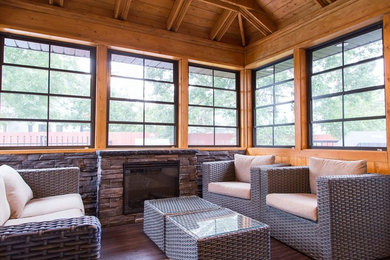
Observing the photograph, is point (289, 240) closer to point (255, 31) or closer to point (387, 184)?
point (387, 184)

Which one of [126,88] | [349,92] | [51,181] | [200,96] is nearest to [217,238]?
[51,181]

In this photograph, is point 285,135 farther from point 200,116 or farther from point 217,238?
point 217,238

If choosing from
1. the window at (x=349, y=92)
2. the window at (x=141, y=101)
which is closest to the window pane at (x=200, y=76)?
the window at (x=141, y=101)

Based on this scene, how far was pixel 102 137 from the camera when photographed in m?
3.59

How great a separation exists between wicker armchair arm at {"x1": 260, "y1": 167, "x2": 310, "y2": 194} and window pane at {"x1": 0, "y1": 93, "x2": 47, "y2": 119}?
292 cm

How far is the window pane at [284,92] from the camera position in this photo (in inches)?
158

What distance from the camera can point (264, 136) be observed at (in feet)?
14.8

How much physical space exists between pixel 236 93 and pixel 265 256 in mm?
3358

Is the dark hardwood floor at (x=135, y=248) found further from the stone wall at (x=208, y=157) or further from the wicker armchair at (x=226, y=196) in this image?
the stone wall at (x=208, y=157)

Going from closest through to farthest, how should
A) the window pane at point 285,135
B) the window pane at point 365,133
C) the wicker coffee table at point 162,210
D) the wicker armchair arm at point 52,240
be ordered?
the wicker armchair arm at point 52,240 → the wicker coffee table at point 162,210 → the window pane at point 365,133 → the window pane at point 285,135

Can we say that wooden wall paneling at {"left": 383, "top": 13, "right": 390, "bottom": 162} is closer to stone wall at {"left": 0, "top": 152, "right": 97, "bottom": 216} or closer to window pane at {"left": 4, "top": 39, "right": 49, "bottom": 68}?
stone wall at {"left": 0, "top": 152, "right": 97, "bottom": 216}

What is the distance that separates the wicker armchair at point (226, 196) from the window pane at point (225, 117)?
3.27 ft

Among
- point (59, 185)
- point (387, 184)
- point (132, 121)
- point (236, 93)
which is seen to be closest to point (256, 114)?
point (236, 93)

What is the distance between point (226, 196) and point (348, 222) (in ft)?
5.08
